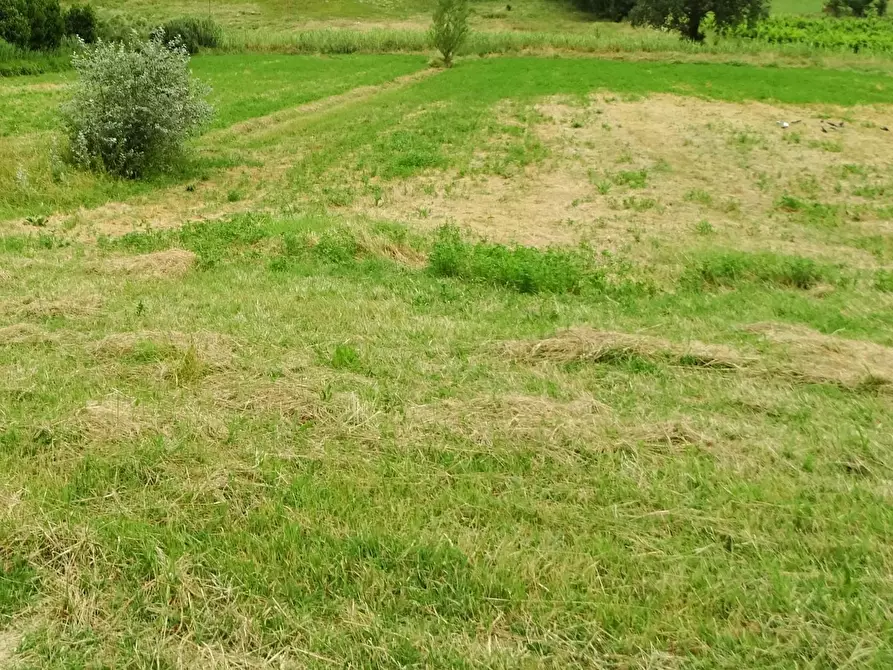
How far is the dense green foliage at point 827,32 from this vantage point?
45531mm

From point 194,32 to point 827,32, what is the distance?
45.7 metres

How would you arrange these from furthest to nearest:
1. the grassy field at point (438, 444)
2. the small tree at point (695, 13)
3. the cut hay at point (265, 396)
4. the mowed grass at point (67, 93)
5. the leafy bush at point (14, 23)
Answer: the small tree at point (695, 13), the leafy bush at point (14, 23), the mowed grass at point (67, 93), the cut hay at point (265, 396), the grassy field at point (438, 444)

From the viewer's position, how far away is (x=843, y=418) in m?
5.04

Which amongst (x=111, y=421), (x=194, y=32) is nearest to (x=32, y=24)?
(x=194, y=32)

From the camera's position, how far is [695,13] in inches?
1929

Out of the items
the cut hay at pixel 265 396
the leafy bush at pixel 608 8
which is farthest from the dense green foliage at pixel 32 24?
the leafy bush at pixel 608 8

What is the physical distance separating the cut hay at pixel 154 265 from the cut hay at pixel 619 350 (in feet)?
16.0

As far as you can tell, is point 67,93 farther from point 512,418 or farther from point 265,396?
point 512,418

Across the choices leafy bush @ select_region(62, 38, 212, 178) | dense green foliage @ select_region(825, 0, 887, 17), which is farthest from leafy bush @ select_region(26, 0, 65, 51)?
dense green foliage @ select_region(825, 0, 887, 17)

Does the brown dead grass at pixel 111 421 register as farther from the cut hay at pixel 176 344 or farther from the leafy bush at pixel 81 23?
the leafy bush at pixel 81 23

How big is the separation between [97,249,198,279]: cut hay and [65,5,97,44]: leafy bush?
1575 inches

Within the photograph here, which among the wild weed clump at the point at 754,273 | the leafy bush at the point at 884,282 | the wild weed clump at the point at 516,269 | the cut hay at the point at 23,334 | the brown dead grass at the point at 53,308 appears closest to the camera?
the cut hay at the point at 23,334

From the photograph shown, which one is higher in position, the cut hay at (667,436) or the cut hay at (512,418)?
the cut hay at (512,418)

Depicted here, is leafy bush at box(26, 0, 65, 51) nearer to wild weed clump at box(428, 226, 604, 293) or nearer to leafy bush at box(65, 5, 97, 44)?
leafy bush at box(65, 5, 97, 44)
